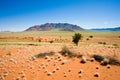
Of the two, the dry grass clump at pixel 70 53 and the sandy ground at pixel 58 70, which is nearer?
the sandy ground at pixel 58 70

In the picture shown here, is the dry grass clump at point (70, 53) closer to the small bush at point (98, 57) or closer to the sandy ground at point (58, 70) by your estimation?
the sandy ground at point (58, 70)

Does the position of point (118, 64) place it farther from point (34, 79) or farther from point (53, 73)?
point (34, 79)

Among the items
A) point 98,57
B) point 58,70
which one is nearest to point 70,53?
point 98,57

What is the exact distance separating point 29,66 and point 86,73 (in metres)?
5.23

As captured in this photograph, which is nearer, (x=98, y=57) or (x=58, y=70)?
(x=58, y=70)

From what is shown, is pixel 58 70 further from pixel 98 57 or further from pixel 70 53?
pixel 98 57

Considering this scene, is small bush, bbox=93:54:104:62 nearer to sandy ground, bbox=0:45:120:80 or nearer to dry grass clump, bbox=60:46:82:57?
sandy ground, bbox=0:45:120:80

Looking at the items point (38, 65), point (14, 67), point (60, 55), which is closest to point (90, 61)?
point (60, 55)

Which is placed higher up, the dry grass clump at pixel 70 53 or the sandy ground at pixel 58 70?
the dry grass clump at pixel 70 53

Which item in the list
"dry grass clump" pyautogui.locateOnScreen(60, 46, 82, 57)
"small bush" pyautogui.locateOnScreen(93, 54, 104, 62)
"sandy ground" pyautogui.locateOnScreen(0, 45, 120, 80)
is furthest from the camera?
"dry grass clump" pyautogui.locateOnScreen(60, 46, 82, 57)

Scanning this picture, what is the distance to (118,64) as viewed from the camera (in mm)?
13570

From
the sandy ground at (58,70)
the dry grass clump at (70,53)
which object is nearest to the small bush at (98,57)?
the sandy ground at (58,70)

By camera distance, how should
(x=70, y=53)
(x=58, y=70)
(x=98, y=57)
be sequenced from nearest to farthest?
(x=58, y=70) < (x=98, y=57) < (x=70, y=53)

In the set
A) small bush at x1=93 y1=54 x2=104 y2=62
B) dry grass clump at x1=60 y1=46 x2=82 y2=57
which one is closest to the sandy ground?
small bush at x1=93 y1=54 x2=104 y2=62
